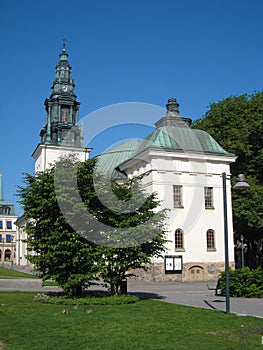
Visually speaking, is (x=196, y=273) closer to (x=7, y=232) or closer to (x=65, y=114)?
(x=65, y=114)

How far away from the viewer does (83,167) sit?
1781cm

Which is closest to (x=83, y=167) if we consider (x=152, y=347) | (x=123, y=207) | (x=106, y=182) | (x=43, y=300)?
(x=106, y=182)

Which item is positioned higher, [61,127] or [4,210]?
[61,127]

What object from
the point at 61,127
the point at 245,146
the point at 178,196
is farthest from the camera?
the point at 61,127

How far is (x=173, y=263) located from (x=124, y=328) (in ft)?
75.3

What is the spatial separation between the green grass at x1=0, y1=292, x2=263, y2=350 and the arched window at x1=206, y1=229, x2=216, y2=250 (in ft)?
70.0

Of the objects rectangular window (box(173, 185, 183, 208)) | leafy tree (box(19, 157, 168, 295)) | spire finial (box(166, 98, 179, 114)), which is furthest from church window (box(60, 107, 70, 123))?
leafy tree (box(19, 157, 168, 295))

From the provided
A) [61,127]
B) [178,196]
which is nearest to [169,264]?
[178,196]

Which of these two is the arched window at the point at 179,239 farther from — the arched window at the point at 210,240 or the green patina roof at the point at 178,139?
the green patina roof at the point at 178,139

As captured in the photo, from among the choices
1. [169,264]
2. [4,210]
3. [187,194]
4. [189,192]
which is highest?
[4,210]

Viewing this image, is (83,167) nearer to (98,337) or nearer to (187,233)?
(98,337)

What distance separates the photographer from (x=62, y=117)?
6047cm

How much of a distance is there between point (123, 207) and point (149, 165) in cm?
1801

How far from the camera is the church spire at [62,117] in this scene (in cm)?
5997
